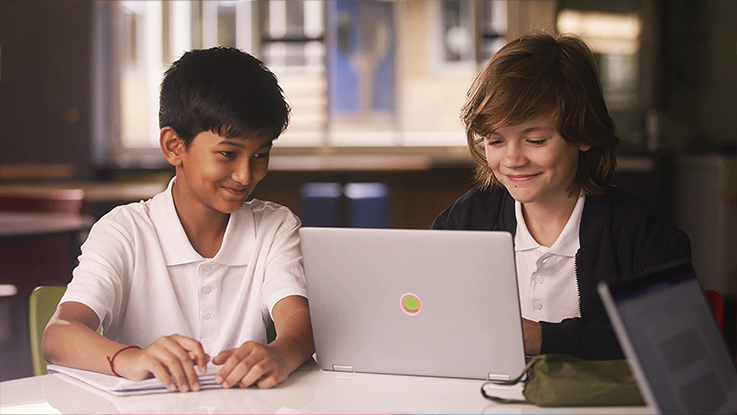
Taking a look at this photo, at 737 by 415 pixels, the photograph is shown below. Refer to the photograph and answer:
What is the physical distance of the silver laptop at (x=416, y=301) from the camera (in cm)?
101

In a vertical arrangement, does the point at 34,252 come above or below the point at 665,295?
below

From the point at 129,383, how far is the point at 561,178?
2.80 ft

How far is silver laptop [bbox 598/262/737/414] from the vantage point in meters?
0.74

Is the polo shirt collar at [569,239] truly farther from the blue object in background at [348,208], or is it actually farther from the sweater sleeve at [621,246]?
the blue object in background at [348,208]

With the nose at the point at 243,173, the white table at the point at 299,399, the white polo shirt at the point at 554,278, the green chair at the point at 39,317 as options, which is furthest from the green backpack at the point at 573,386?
the green chair at the point at 39,317

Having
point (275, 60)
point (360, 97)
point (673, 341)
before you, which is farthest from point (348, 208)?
point (673, 341)

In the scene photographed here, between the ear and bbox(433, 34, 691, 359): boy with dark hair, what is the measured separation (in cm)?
56

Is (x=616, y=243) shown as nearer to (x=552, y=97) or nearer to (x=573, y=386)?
(x=552, y=97)

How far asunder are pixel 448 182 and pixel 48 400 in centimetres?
496

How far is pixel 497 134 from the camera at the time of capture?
138 centimetres

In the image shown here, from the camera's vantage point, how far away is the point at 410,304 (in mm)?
1053

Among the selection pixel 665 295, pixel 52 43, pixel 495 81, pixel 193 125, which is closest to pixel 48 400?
pixel 193 125

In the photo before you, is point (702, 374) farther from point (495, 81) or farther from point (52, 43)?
point (52, 43)

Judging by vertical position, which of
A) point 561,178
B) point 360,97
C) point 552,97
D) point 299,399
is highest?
point 360,97
